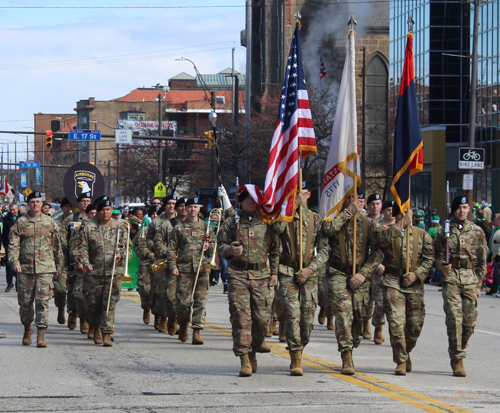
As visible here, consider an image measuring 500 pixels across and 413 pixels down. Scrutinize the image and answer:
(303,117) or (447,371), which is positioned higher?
(303,117)

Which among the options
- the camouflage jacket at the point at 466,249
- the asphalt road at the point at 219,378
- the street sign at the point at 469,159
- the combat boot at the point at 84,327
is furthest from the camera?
the street sign at the point at 469,159

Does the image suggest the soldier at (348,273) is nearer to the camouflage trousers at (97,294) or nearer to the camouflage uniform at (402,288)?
the camouflage uniform at (402,288)

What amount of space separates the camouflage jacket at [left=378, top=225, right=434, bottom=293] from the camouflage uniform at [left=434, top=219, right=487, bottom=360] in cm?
15

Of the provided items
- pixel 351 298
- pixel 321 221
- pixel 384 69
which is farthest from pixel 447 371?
pixel 384 69

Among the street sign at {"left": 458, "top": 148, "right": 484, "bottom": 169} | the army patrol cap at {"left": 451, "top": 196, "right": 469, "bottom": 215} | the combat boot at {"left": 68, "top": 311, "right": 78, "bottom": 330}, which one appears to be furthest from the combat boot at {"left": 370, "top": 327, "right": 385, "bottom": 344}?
the street sign at {"left": 458, "top": 148, "right": 484, "bottom": 169}

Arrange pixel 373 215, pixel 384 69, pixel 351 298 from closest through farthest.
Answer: pixel 351 298, pixel 373 215, pixel 384 69

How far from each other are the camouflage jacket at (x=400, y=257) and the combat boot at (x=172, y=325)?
4076 mm

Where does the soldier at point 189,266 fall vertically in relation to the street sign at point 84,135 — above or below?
below

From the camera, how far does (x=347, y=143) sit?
32.6 feet

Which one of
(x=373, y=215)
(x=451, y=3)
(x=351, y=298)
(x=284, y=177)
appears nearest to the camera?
(x=351, y=298)

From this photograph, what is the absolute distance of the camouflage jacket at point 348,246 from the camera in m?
9.04

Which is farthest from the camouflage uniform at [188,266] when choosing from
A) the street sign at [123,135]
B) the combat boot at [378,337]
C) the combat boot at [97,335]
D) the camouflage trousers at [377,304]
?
the street sign at [123,135]

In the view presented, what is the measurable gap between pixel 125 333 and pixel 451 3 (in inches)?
1438

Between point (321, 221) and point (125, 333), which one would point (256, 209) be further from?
point (125, 333)
